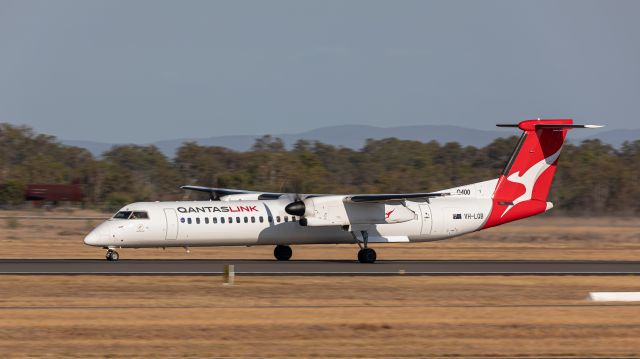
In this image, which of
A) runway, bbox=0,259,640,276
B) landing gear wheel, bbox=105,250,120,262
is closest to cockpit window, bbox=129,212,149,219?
landing gear wheel, bbox=105,250,120,262

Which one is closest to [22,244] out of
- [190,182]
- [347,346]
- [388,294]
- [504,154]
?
[388,294]

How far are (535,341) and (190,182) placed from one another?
7736 cm

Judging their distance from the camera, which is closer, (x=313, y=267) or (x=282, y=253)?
(x=313, y=267)

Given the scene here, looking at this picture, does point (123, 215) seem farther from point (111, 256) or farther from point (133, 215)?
point (111, 256)

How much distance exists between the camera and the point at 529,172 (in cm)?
3384

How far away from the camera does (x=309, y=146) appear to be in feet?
385

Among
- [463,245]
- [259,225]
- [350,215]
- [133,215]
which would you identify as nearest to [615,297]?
[350,215]

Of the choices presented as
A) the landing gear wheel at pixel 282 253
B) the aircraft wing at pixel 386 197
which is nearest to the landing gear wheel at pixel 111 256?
the landing gear wheel at pixel 282 253

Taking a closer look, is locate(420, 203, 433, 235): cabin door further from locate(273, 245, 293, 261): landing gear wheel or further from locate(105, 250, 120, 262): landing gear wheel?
locate(105, 250, 120, 262): landing gear wheel

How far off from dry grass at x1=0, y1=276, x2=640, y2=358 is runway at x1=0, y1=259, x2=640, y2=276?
67.9 inches

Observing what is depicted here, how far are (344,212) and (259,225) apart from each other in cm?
280

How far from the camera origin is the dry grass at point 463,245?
35688 millimetres

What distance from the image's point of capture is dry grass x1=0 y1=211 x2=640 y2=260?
3569cm

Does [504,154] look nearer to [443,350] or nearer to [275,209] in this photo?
[275,209]
